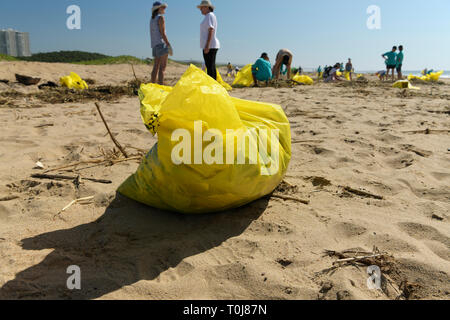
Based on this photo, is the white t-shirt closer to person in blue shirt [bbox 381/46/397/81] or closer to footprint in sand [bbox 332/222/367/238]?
footprint in sand [bbox 332/222/367/238]

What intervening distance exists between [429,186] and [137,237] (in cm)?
161

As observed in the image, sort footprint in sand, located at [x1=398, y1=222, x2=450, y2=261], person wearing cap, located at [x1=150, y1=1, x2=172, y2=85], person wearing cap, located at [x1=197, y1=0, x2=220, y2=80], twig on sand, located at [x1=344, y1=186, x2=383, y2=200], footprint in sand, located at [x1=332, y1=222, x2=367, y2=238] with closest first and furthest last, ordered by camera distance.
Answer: footprint in sand, located at [x1=398, y1=222, x2=450, y2=261] → footprint in sand, located at [x1=332, y1=222, x2=367, y2=238] → twig on sand, located at [x1=344, y1=186, x2=383, y2=200] → person wearing cap, located at [x1=150, y1=1, x2=172, y2=85] → person wearing cap, located at [x1=197, y1=0, x2=220, y2=80]

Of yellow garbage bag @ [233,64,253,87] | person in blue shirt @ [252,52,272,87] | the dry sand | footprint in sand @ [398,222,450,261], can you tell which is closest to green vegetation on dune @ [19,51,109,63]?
yellow garbage bag @ [233,64,253,87]

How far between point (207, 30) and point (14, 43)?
84.6 feet

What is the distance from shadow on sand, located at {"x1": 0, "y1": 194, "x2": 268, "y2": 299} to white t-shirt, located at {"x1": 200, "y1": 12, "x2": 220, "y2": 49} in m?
3.78

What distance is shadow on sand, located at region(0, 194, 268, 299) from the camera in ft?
3.31

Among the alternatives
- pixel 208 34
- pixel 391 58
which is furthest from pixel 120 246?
pixel 391 58

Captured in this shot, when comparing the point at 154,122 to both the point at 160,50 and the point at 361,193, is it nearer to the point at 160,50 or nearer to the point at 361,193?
the point at 361,193

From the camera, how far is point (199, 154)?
3.89ft

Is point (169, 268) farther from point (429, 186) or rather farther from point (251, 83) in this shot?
point (251, 83)

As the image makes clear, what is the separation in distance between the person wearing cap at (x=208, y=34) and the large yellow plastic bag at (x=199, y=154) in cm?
357
